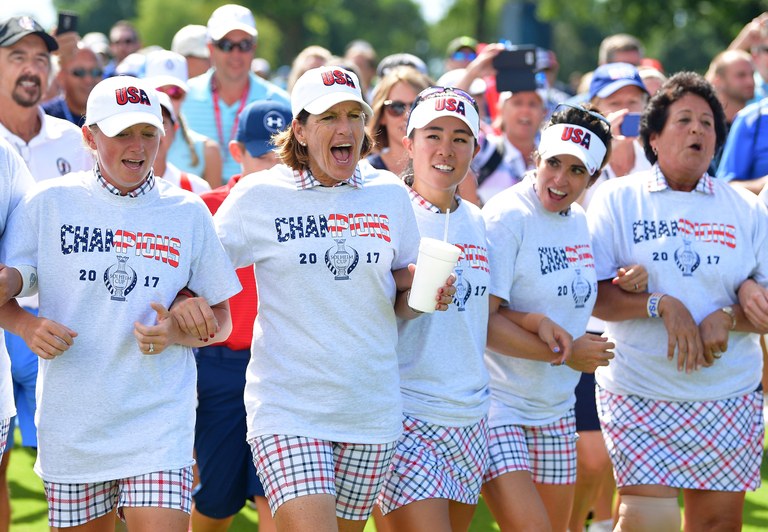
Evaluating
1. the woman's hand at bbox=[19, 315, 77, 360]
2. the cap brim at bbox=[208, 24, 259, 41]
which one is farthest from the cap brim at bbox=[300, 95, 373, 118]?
the cap brim at bbox=[208, 24, 259, 41]

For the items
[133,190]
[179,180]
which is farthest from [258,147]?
[133,190]

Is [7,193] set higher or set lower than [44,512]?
higher

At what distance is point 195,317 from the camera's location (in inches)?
171

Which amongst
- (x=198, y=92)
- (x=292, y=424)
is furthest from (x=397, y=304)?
(x=198, y=92)

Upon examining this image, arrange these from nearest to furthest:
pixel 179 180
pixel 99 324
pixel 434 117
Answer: pixel 99 324 → pixel 434 117 → pixel 179 180

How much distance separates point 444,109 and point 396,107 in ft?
5.30

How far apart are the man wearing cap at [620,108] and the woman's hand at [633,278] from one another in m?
1.78

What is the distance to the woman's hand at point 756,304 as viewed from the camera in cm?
540

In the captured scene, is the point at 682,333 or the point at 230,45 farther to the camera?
the point at 230,45

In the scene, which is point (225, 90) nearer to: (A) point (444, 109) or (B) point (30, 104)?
(B) point (30, 104)

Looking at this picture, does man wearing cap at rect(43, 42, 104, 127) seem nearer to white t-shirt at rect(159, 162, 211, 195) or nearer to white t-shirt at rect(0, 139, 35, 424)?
white t-shirt at rect(159, 162, 211, 195)

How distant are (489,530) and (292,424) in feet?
9.20

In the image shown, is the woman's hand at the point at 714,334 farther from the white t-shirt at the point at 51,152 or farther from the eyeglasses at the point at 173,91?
the eyeglasses at the point at 173,91

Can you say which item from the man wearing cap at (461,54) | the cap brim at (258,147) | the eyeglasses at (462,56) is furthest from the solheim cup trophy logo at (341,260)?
the eyeglasses at (462,56)
